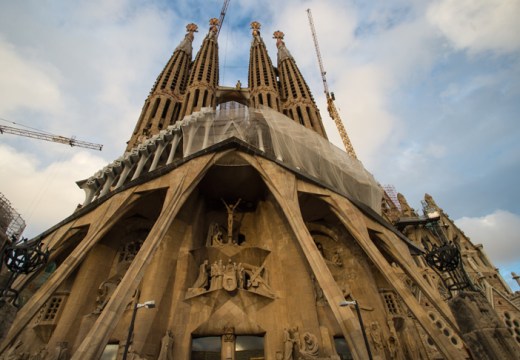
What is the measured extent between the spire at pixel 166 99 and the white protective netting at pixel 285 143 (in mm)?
5534

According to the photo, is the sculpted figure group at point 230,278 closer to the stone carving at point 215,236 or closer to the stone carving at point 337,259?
the stone carving at point 215,236

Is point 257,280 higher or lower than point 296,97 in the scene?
lower

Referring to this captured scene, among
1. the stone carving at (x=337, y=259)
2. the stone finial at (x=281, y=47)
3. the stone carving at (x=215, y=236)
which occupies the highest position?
→ the stone finial at (x=281, y=47)

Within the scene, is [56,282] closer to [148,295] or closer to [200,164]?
[148,295]

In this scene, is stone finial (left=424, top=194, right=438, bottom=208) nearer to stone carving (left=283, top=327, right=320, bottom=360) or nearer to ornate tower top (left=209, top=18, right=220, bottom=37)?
stone carving (left=283, top=327, right=320, bottom=360)

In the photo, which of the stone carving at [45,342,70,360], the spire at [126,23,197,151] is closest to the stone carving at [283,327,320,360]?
the stone carving at [45,342,70,360]

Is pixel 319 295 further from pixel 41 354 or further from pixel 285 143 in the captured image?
pixel 41 354

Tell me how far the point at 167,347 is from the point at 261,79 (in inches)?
954

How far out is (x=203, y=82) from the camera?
25.6m

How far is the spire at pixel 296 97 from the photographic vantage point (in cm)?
2419

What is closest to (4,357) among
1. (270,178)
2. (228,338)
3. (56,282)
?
(56,282)

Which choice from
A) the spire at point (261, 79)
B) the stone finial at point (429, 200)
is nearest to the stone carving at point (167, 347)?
the spire at point (261, 79)

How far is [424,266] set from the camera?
18672mm

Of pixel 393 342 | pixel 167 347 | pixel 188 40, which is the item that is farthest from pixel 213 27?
pixel 393 342
